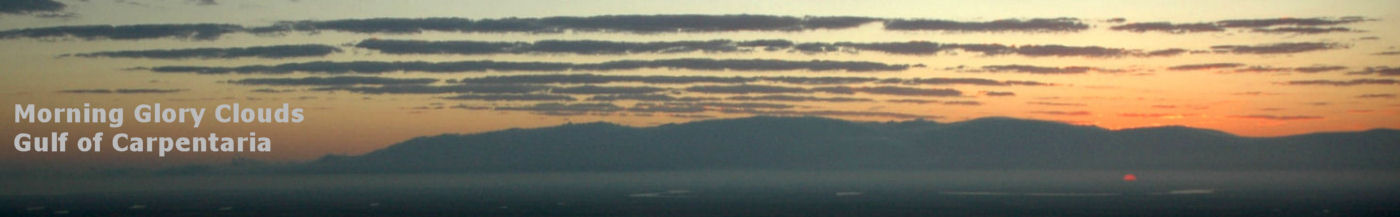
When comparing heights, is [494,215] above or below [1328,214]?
above

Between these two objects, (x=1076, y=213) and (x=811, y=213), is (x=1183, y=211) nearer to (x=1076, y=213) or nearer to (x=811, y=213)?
(x=1076, y=213)

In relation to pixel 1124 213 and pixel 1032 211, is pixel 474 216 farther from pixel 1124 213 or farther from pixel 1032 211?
pixel 1124 213

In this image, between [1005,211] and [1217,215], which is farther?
[1005,211]

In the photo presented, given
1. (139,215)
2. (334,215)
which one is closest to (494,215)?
(334,215)

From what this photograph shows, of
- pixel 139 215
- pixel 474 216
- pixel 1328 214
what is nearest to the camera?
pixel 1328 214

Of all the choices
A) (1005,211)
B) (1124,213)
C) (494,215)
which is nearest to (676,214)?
(494,215)

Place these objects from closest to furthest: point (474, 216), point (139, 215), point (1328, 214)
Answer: point (1328, 214)
point (474, 216)
point (139, 215)

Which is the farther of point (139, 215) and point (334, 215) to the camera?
point (139, 215)

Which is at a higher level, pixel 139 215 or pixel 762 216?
pixel 139 215
